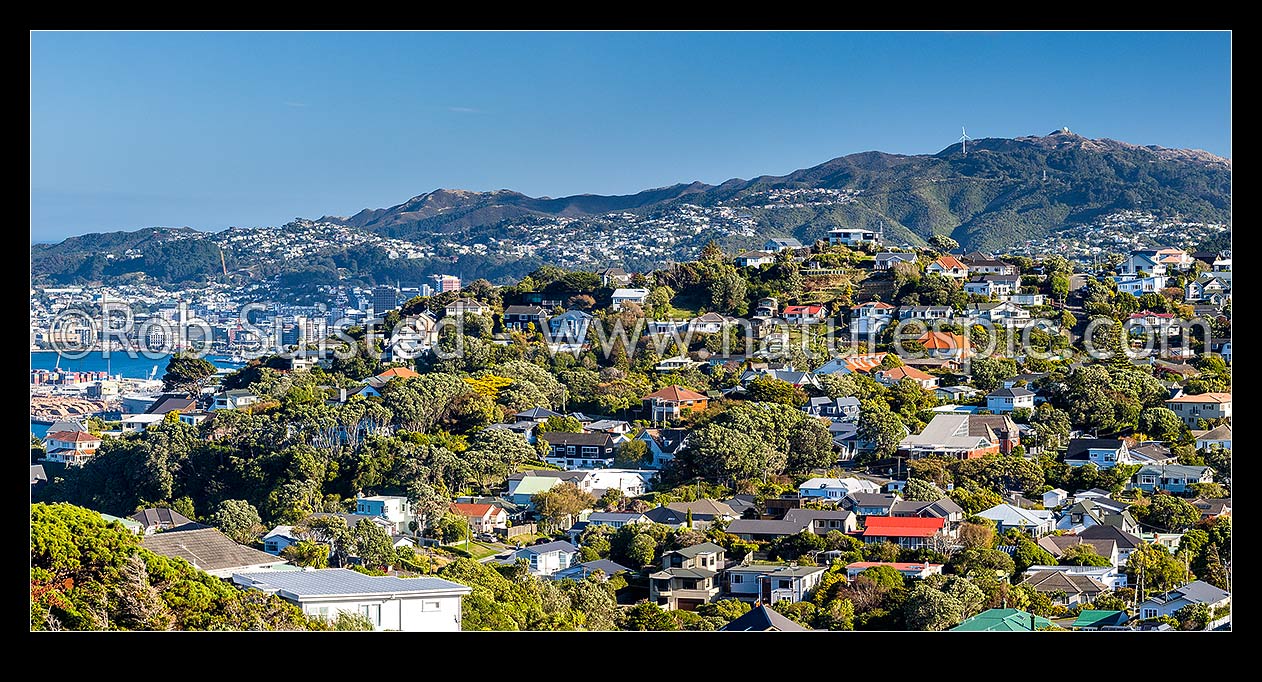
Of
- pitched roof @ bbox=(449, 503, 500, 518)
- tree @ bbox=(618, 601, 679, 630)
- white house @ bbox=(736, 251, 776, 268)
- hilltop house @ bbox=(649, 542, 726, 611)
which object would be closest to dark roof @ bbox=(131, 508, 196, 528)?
pitched roof @ bbox=(449, 503, 500, 518)

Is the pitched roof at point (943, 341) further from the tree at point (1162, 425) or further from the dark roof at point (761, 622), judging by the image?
the dark roof at point (761, 622)

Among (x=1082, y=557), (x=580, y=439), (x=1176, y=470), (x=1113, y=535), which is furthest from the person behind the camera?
(x=580, y=439)

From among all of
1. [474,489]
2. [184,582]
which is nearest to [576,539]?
[474,489]

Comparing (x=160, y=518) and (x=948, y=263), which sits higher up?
(x=948, y=263)

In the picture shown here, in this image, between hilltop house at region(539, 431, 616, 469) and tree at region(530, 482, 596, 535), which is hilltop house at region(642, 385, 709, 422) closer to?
hilltop house at region(539, 431, 616, 469)

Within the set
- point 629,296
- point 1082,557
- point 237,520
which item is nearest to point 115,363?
point 629,296

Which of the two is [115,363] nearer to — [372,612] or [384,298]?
[384,298]
